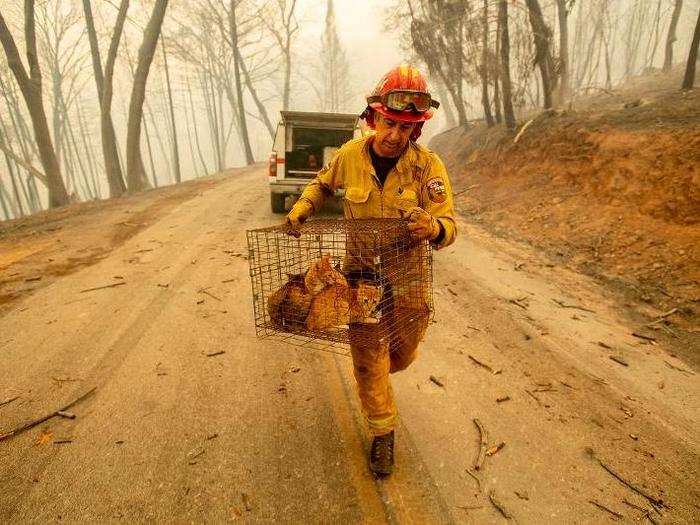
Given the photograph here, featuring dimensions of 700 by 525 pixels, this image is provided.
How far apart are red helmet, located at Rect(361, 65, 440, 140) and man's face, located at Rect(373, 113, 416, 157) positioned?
52 millimetres

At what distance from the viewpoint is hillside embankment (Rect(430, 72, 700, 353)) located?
5.52 metres

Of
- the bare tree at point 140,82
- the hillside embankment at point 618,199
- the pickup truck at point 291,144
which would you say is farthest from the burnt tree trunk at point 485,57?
the bare tree at point 140,82

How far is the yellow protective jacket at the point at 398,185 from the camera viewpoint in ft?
8.29

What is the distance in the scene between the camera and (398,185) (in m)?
2.59

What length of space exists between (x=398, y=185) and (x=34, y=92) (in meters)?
14.6

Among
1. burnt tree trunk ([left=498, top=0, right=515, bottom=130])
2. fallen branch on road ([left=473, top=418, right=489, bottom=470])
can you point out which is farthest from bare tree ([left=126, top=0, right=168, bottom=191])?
fallen branch on road ([left=473, top=418, right=489, bottom=470])

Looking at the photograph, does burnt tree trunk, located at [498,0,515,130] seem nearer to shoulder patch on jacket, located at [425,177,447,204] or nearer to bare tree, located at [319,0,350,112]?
shoulder patch on jacket, located at [425,177,447,204]

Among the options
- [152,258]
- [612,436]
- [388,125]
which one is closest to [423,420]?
[612,436]

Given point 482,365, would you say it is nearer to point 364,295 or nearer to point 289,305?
point 364,295

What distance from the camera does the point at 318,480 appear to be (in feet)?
8.49

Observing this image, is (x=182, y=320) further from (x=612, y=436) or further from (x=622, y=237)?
(x=622, y=237)

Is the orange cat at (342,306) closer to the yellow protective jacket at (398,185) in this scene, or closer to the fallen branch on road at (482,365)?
the yellow protective jacket at (398,185)

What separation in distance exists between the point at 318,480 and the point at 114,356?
255 centimetres

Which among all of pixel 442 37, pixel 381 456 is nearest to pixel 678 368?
pixel 381 456
